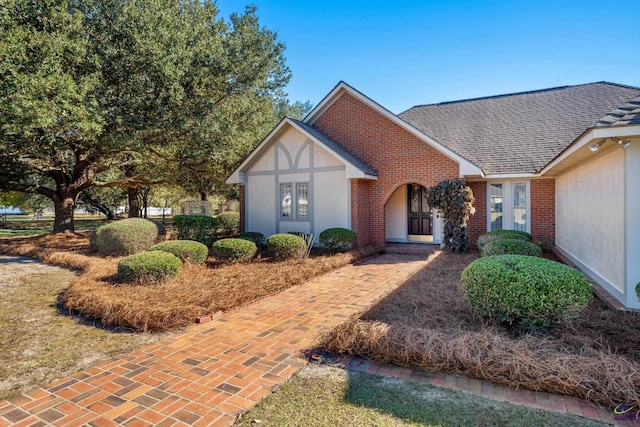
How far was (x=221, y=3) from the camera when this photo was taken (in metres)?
16.4

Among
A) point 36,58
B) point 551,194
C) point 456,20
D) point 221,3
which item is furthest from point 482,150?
point 36,58

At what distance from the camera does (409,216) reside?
616 inches

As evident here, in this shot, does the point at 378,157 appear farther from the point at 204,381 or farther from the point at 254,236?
the point at 204,381

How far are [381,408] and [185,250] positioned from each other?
7.48 metres

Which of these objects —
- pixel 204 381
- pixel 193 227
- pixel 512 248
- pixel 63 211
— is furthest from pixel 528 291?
pixel 63 211

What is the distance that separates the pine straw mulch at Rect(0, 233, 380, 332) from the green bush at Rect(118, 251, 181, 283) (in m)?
0.19

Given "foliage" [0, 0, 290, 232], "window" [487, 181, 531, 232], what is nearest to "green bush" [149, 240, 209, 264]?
"foliage" [0, 0, 290, 232]

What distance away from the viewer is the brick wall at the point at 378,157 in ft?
43.2

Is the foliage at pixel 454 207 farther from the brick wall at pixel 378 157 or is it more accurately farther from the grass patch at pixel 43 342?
the grass patch at pixel 43 342

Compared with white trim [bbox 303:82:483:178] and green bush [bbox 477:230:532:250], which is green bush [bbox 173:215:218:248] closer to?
white trim [bbox 303:82:483:178]

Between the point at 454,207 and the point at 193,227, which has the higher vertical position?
the point at 454,207

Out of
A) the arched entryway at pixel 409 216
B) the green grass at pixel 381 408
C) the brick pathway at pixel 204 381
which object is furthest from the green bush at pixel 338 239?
the green grass at pixel 381 408

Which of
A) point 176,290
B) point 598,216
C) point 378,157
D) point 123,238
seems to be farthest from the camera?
point 378,157

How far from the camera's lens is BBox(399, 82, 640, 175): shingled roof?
43.3 feet
